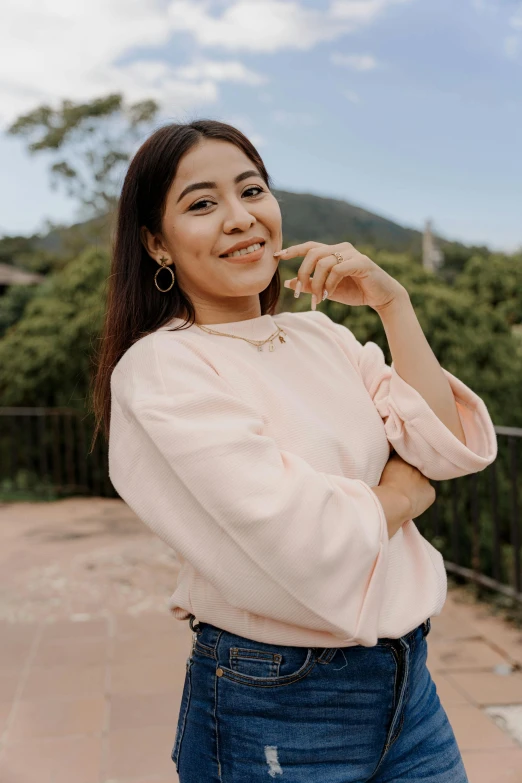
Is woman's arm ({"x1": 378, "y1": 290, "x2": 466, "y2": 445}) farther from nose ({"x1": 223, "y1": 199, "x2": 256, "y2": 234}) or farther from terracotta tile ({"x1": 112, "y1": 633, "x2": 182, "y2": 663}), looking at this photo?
terracotta tile ({"x1": 112, "y1": 633, "x2": 182, "y2": 663})

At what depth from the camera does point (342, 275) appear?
134 cm

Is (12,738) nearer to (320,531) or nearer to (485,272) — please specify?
(320,531)

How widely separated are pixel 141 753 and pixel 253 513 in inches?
77.2

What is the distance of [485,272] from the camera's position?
11977 mm

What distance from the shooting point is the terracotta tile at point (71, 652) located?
3.55m

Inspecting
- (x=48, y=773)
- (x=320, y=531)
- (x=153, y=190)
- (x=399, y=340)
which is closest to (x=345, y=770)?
(x=320, y=531)

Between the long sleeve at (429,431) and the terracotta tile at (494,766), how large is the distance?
4.83 ft

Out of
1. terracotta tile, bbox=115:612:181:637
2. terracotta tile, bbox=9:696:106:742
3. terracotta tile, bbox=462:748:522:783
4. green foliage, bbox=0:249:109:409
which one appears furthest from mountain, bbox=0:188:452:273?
green foliage, bbox=0:249:109:409

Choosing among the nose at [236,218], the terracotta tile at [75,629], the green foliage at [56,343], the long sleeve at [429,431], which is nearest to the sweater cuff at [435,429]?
the long sleeve at [429,431]

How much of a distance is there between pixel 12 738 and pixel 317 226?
2.10 meters

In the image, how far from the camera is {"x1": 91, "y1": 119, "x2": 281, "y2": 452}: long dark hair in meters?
1.36

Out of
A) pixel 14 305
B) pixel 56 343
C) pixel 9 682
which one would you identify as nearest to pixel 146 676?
pixel 9 682

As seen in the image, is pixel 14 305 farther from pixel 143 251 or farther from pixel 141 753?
pixel 143 251

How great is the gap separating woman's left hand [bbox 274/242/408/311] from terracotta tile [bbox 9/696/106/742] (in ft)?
6.87
